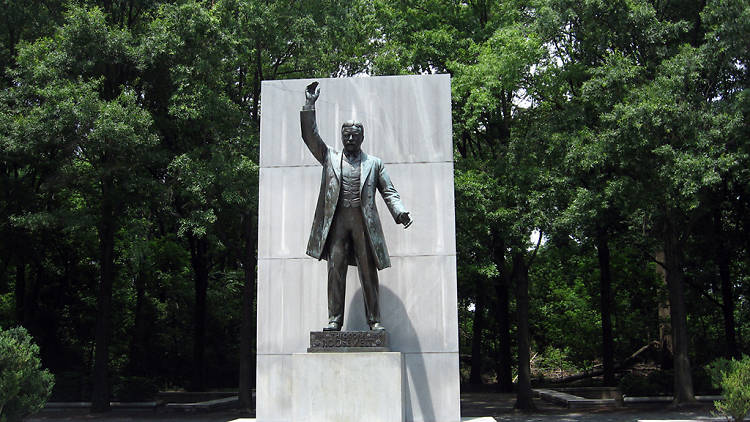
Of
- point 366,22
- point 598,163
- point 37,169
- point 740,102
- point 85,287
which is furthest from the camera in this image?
point 85,287

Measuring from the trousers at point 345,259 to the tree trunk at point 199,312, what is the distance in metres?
20.7

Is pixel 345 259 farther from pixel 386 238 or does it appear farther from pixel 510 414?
pixel 510 414

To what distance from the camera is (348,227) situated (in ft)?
33.5

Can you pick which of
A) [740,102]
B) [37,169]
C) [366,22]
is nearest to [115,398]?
[37,169]

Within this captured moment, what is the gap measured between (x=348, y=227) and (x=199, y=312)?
2146 cm

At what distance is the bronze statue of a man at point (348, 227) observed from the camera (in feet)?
33.3

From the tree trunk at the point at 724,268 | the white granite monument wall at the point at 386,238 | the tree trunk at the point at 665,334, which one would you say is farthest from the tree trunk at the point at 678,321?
the white granite monument wall at the point at 386,238

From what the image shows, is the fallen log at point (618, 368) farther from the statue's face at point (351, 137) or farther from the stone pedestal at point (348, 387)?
the statue's face at point (351, 137)

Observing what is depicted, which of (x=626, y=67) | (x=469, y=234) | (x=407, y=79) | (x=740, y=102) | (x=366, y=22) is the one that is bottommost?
(x=469, y=234)

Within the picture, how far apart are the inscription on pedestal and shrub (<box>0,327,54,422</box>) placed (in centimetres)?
878

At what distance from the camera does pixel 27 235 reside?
26359mm

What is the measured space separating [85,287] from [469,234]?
61.0 feet

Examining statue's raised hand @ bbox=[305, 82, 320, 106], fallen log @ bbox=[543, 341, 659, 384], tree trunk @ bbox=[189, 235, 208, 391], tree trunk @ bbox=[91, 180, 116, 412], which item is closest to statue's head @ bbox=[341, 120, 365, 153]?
statue's raised hand @ bbox=[305, 82, 320, 106]

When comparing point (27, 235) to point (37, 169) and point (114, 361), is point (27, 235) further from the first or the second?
point (114, 361)
